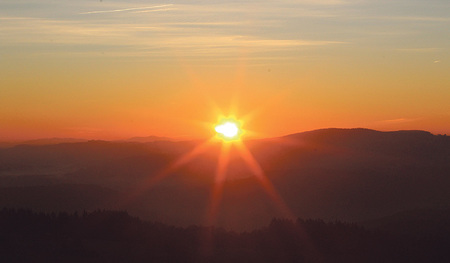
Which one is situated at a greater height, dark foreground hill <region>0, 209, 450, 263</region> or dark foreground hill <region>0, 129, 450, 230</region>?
dark foreground hill <region>0, 129, 450, 230</region>

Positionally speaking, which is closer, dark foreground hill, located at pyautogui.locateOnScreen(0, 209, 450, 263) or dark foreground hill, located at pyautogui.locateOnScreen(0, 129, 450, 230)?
dark foreground hill, located at pyautogui.locateOnScreen(0, 209, 450, 263)

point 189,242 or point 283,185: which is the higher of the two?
point 283,185

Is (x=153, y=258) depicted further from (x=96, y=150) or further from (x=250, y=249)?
(x=96, y=150)

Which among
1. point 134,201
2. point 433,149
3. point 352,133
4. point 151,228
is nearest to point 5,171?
point 134,201

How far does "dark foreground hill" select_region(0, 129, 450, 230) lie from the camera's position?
116 feet

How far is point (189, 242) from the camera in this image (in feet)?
57.7

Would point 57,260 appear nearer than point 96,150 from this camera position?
Yes

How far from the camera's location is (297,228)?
19625mm

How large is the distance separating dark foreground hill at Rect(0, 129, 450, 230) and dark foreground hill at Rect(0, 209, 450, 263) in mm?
10637

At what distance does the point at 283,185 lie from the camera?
4412 centimetres

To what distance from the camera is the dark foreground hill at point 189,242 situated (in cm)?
1484

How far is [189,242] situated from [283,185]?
27059 mm

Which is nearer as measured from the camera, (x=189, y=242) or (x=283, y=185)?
(x=189, y=242)

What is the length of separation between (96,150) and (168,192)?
54.4 m
